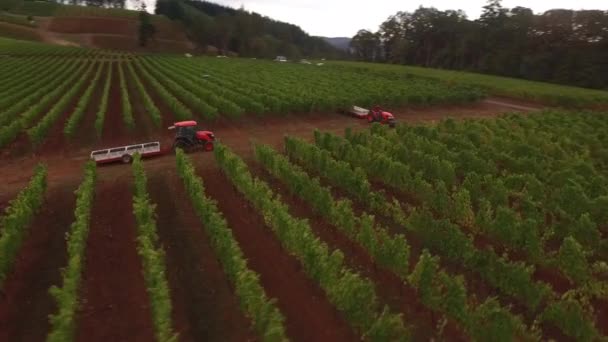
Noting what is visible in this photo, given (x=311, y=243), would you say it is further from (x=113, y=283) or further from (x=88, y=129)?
(x=88, y=129)

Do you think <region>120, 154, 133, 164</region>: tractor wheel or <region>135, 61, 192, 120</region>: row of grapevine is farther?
<region>135, 61, 192, 120</region>: row of grapevine

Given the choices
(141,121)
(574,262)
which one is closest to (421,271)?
(574,262)

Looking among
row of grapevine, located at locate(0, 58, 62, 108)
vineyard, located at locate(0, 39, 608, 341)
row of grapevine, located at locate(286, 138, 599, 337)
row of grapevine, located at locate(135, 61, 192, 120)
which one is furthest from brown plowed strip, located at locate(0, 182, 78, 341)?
row of grapevine, located at locate(0, 58, 62, 108)

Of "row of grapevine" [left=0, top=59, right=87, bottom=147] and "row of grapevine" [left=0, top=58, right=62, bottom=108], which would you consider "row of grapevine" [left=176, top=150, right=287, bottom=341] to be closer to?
"row of grapevine" [left=0, top=59, right=87, bottom=147]

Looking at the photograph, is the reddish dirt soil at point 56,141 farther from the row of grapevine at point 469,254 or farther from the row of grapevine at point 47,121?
the row of grapevine at point 469,254

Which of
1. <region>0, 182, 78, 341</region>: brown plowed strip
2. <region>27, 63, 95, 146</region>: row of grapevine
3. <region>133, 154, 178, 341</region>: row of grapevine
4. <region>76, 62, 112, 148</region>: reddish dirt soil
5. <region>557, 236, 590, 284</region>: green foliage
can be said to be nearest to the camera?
<region>133, 154, 178, 341</region>: row of grapevine

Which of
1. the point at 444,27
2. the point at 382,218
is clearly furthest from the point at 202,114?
the point at 444,27

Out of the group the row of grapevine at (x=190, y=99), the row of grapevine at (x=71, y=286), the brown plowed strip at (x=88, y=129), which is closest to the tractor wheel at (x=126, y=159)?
the brown plowed strip at (x=88, y=129)
